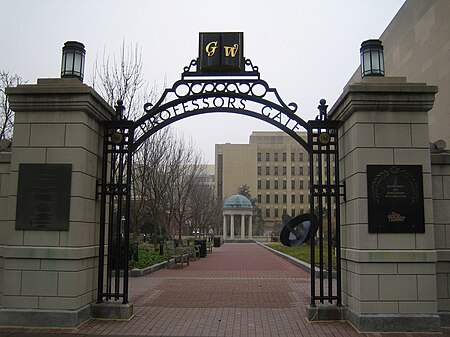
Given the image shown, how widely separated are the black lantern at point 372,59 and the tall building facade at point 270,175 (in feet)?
324

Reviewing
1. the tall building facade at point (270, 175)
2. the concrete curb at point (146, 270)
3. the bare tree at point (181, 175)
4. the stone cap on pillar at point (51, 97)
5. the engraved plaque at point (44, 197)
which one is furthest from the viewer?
the tall building facade at point (270, 175)

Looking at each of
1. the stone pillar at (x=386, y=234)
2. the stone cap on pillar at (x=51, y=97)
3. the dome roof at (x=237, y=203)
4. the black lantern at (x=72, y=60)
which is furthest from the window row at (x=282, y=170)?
the stone cap on pillar at (x=51, y=97)

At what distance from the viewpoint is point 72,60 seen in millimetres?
9492

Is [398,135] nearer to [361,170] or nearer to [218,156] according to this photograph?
[361,170]

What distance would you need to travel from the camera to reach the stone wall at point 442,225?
8.65m

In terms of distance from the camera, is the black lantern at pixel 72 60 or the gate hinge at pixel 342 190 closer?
the gate hinge at pixel 342 190

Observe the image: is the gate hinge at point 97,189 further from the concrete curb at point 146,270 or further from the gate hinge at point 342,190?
the concrete curb at point 146,270

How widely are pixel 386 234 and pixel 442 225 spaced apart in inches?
47.4

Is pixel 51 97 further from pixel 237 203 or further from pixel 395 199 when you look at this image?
pixel 237 203

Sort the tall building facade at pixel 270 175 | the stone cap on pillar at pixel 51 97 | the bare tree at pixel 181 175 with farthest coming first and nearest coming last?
1. the tall building facade at pixel 270 175
2. the bare tree at pixel 181 175
3. the stone cap on pillar at pixel 51 97

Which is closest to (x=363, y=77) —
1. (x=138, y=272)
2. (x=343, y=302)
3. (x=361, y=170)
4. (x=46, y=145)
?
(x=361, y=170)

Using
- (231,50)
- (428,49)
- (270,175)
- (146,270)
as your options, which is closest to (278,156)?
(270,175)

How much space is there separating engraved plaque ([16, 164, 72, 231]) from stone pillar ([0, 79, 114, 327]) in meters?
0.09

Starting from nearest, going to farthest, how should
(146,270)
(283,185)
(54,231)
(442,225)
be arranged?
(54,231) < (442,225) < (146,270) < (283,185)
